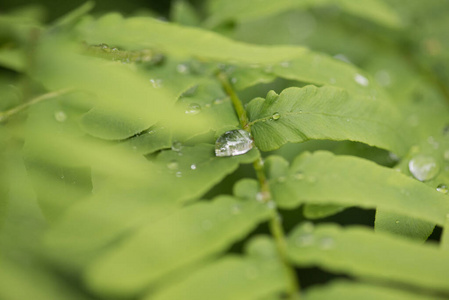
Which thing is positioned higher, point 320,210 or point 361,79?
point 361,79

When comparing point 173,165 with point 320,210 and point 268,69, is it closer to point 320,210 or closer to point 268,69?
point 320,210

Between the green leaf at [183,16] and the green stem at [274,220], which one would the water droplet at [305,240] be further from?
the green leaf at [183,16]

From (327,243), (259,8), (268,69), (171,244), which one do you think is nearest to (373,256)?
(327,243)

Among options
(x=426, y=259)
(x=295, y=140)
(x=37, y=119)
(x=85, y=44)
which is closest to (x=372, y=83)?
(x=295, y=140)

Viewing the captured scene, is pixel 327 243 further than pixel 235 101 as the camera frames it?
No

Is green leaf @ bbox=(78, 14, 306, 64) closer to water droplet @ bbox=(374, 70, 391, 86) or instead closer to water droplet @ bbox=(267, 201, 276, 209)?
water droplet @ bbox=(267, 201, 276, 209)

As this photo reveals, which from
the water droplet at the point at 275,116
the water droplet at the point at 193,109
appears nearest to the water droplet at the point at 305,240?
the water droplet at the point at 275,116
